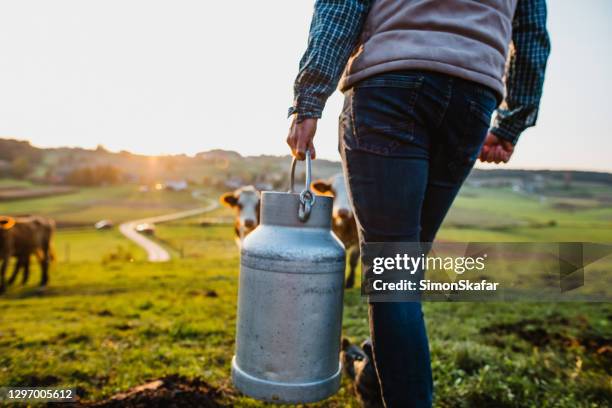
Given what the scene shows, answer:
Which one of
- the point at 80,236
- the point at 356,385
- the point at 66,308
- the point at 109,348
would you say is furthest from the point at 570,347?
the point at 80,236

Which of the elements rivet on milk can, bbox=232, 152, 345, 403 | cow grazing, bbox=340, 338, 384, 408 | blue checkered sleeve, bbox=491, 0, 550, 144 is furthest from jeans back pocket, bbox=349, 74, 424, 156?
cow grazing, bbox=340, 338, 384, 408

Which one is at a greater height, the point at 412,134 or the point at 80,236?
the point at 412,134

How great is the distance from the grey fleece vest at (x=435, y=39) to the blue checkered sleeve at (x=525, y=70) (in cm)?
40

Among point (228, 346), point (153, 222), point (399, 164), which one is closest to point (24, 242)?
point (228, 346)

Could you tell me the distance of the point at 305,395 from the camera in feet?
5.52

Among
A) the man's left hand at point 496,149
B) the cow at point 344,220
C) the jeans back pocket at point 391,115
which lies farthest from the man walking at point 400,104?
the cow at point 344,220

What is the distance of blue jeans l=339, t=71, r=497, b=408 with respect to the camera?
139 centimetres

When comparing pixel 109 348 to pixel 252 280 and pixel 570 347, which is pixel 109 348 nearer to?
pixel 252 280

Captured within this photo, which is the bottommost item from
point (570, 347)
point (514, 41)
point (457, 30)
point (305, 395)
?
point (570, 347)

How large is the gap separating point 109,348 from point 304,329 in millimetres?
2508

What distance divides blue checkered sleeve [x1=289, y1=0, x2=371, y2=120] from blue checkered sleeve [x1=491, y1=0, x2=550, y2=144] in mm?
789

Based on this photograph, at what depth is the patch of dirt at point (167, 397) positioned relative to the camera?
7.01ft

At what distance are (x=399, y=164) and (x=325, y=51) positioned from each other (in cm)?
46

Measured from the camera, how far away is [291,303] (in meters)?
1.65
